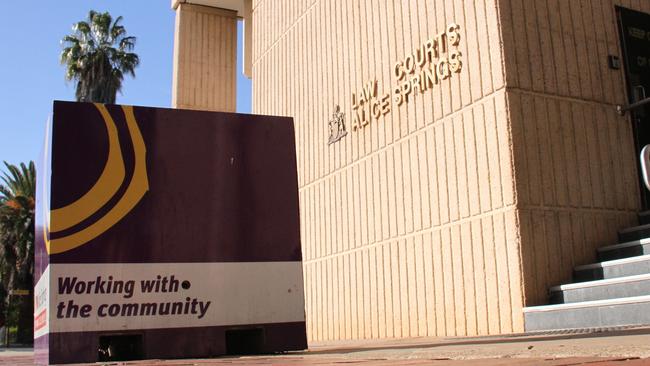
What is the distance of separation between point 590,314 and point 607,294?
1.23 ft

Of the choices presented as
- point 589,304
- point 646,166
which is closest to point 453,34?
point 589,304

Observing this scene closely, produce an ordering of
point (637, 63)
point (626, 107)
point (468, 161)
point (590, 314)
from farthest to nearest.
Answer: point (637, 63) → point (626, 107) → point (468, 161) → point (590, 314)

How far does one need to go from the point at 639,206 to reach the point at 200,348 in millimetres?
5689

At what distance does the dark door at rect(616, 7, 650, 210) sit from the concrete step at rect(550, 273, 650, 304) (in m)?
2.13

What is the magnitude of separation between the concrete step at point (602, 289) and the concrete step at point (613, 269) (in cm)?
32

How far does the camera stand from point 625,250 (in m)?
7.31

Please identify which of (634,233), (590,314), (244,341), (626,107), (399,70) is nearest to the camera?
(244,341)

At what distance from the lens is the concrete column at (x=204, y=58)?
66.9 ft

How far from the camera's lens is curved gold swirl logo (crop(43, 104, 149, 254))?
5027mm

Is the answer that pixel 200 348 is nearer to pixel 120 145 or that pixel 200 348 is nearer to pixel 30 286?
pixel 120 145

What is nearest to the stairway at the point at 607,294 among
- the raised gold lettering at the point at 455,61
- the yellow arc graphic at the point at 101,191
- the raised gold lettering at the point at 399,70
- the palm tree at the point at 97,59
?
the raised gold lettering at the point at 455,61

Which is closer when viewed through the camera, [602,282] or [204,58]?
[602,282]

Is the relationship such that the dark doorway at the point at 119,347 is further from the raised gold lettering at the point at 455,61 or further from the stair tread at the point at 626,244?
the raised gold lettering at the point at 455,61

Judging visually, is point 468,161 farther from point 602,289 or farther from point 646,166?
point 646,166
